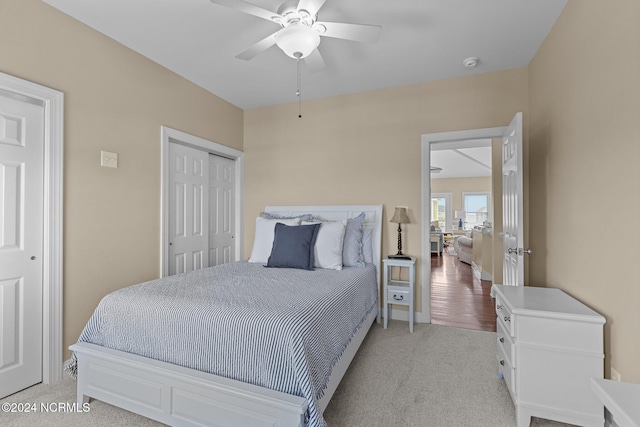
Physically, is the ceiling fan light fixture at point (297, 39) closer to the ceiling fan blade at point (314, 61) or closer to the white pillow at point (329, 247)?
the ceiling fan blade at point (314, 61)

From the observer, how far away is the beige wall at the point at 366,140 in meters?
3.27

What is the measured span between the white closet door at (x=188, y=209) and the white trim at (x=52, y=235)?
108cm

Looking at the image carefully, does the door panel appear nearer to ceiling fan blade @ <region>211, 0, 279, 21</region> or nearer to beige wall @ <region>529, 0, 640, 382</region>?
beige wall @ <region>529, 0, 640, 382</region>

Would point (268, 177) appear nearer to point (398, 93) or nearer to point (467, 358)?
point (398, 93)

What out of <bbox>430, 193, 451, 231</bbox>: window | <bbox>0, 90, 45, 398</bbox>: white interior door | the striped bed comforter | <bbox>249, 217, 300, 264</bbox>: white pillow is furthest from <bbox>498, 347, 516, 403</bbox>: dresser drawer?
<bbox>430, 193, 451, 231</bbox>: window

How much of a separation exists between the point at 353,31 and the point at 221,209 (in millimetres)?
2826

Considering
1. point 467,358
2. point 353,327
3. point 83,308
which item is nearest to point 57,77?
point 83,308

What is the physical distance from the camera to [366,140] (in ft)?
12.1

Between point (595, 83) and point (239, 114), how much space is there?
3777 millimetres

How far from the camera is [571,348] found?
159 centimetres

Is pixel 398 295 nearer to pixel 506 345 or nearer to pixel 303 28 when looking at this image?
pixel 506 345

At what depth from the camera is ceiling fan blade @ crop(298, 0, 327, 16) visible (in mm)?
1774

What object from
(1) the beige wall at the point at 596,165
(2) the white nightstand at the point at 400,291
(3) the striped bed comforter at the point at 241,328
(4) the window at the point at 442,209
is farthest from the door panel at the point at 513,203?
(4) the window at the point at 442,209

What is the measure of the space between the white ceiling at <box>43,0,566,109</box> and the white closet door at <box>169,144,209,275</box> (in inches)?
Answer: 35.3
